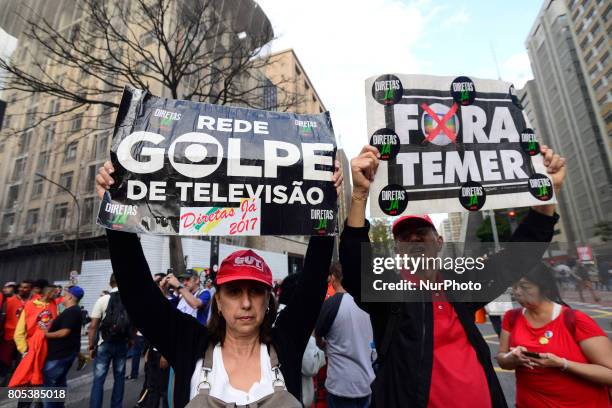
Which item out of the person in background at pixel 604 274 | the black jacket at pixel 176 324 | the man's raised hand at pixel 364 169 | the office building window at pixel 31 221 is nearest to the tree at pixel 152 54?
the black jacket at pixel 176 324

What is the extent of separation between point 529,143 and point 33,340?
6.73 metres

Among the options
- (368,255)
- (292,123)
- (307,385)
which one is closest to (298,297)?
(368,255)

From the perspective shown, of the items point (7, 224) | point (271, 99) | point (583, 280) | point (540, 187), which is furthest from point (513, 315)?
point (7, 224)

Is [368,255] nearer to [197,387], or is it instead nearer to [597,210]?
[197,387]

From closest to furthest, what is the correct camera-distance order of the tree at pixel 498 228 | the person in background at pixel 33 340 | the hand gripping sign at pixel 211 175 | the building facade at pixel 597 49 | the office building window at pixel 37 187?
the hand gripping sign at pixel 211 175, the person in background at pixel 33 340, the office building window at pixel 37 187, the building facade at pixel 597 49, the tree at pixel 498 228

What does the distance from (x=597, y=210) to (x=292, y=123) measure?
227 ft

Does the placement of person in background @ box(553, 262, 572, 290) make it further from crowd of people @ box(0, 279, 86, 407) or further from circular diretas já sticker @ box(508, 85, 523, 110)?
crowd of people @ box(0, 279, 86, 407)

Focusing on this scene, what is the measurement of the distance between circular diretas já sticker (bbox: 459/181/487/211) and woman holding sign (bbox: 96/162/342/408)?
44.5 inches

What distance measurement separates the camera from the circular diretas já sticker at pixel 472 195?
227cm

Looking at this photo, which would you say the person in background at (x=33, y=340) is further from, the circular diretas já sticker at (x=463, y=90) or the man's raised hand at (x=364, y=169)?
the circular diretas já sticker at (x=463, y=90)

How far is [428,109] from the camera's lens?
7.83ft

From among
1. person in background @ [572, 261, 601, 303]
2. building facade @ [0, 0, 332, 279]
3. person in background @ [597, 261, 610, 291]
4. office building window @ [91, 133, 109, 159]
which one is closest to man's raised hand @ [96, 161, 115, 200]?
person in background @ [572, 261, 601, 303]

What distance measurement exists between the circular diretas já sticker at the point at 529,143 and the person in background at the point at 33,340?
656 centimetres

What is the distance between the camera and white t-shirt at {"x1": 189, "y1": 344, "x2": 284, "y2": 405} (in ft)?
5.12
